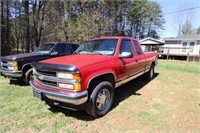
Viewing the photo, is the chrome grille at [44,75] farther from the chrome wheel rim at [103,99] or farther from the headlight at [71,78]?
the chrome wheel rim at [103,99]

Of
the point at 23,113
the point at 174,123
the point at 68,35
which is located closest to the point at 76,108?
the point at 23,113

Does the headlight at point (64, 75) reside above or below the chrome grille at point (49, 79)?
above

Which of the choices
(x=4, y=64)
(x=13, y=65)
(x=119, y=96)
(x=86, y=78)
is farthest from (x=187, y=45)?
(x=86, y=78)

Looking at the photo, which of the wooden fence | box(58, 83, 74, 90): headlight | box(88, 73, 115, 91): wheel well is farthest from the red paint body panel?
the wooden fence

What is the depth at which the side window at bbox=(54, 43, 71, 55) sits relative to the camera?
23.0 feet

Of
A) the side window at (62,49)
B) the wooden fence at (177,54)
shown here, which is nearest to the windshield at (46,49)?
the side window at (62,49)

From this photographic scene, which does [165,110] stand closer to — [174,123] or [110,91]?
[174,123]

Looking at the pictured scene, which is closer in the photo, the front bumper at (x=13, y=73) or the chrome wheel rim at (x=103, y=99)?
the chrome wheel rim at (x=103, y=99)

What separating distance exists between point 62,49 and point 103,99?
165 inches

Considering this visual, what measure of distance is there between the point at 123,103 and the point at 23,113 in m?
2.62

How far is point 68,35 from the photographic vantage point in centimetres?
1964

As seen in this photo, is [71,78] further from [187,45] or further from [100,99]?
[187,45]

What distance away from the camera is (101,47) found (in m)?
4.39

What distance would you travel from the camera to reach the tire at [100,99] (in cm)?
333
